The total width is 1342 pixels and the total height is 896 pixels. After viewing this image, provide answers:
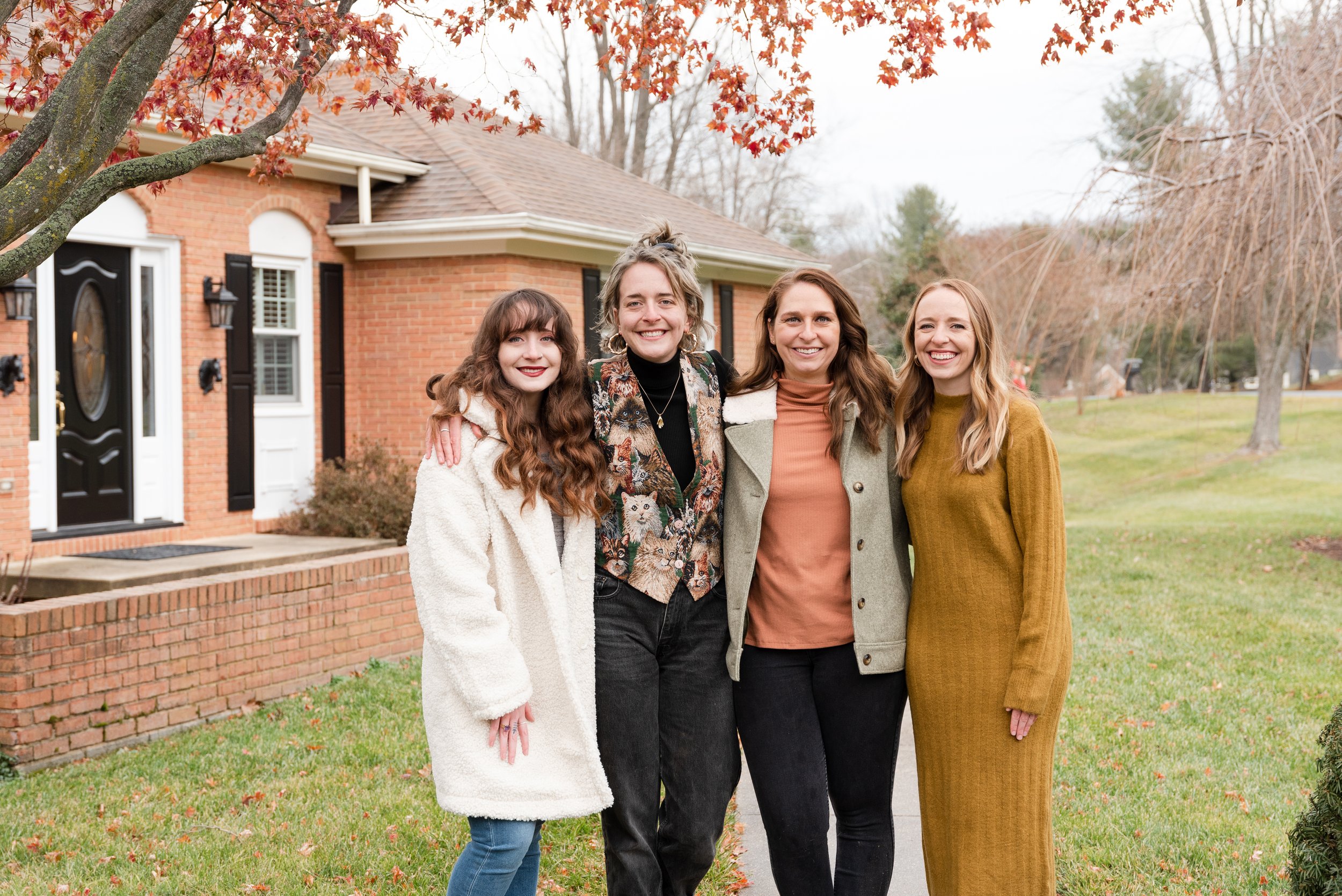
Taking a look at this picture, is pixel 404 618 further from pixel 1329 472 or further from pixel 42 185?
pixel 1329 472

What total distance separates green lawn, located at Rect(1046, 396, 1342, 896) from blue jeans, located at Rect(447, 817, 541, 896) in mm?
2168

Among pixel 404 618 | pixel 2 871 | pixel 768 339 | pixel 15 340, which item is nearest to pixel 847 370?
pixel 768 339

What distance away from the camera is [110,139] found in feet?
12.9

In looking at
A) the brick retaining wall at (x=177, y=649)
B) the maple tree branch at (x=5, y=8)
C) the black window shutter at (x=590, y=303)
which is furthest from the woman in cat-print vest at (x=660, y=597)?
the black window shutter at (x=590, y=303)

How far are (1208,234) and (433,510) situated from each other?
24.7 ft

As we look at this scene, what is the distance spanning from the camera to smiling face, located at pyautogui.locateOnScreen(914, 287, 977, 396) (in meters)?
3.22

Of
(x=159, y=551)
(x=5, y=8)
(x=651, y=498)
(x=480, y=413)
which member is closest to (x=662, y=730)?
(x=651, y=498)

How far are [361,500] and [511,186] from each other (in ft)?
12.8

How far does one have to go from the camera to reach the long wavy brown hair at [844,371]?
337 cm

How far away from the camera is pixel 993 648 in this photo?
3.13 meters

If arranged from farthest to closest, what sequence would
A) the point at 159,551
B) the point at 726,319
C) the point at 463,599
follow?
the point at 726,319 → the point at 159,551 → the point at 463,599

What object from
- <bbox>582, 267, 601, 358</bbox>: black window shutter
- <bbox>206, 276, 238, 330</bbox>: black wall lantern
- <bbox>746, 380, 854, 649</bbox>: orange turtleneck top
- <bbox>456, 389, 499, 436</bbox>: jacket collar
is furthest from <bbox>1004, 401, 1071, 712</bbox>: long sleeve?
<bbox>582, 267, 601, 358</bbox>: black window shutter

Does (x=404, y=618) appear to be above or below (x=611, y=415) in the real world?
below

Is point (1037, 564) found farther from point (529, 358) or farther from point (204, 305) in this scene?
point (204, 305)
